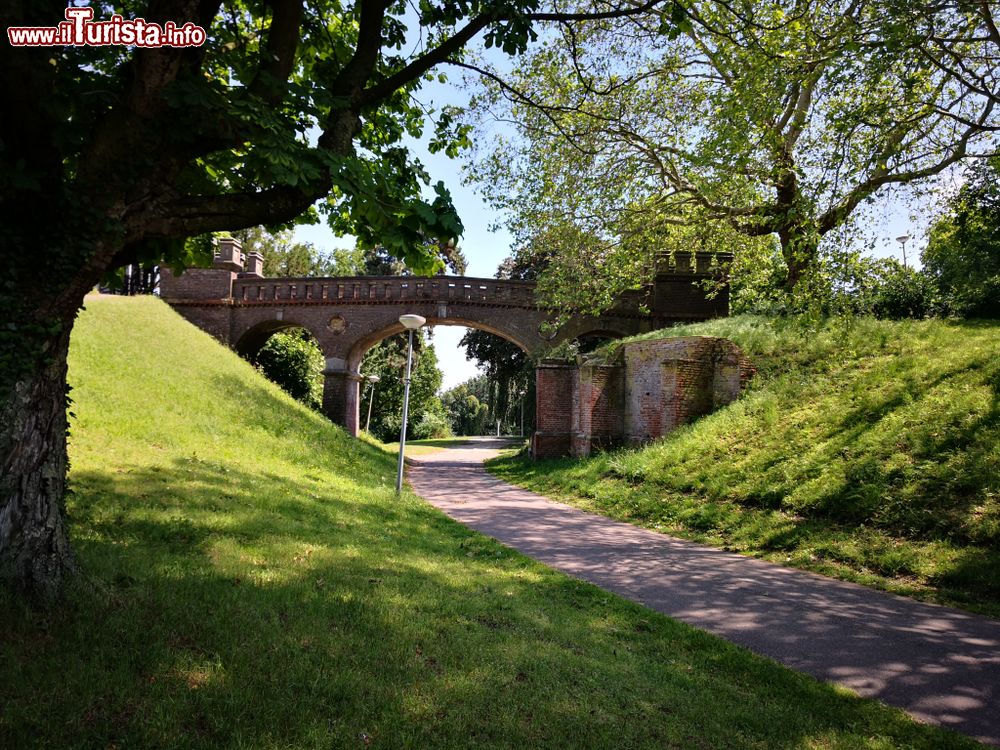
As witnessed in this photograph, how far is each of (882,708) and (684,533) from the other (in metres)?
5.70

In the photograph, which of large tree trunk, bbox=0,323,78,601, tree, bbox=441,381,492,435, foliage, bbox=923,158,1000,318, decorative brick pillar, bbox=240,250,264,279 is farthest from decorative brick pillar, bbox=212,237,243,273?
tree, bbox=441,381,492,435

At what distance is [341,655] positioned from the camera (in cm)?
363

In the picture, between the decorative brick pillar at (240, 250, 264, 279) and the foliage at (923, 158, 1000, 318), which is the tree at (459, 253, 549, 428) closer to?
the decorative brick pillar at (240, 250, 264, 279)

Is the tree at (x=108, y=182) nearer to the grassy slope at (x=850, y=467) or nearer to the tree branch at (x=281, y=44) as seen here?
the tree branch at (x=281, y=44)

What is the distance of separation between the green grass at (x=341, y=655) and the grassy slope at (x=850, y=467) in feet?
12.0

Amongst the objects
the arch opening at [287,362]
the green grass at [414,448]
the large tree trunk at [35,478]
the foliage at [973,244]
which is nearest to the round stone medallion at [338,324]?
the arch opening at [287,362]

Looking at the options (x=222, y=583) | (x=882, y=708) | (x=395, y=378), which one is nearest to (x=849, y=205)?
(x=882, y=708)

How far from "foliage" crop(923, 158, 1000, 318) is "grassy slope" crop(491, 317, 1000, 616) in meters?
2.43

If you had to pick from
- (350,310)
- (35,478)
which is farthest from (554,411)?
(35,478)

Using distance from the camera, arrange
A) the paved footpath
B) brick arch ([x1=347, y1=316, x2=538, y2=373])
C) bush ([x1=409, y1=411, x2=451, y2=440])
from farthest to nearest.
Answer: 1. bush ([x1=409, y1=411, x2=451, y2=440])
2. brick arch ([x1=347, y1=316, x2=538, y2=373])
3. the paved footpath

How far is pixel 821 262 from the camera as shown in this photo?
339 inches

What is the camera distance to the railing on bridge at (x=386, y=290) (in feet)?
84.1

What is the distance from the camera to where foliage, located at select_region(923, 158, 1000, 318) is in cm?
1219

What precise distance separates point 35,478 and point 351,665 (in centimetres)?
227
